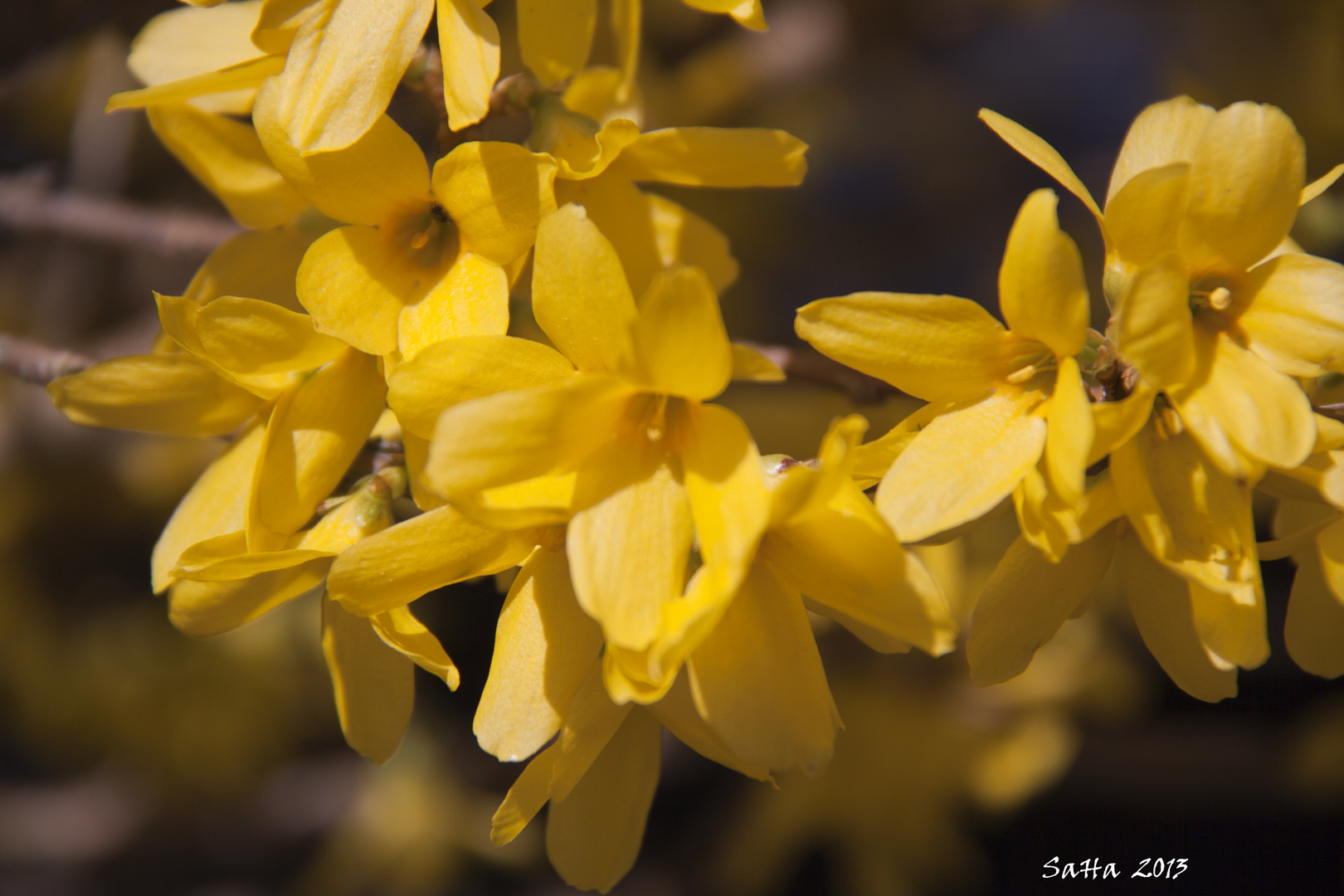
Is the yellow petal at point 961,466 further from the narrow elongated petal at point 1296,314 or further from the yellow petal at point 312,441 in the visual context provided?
the yellow petal at point 312,441

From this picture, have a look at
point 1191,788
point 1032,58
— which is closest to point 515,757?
point 1191,788

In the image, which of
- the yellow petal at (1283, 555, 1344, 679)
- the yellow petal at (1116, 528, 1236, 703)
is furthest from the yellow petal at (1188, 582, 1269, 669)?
the yellow petal at (1283, 555, 1344, 679)

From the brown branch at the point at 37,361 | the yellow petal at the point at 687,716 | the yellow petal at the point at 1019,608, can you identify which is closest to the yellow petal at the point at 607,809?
the yellow petal at the point at 687,716

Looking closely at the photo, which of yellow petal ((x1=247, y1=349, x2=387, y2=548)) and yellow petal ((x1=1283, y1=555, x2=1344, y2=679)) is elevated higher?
yellow petal ((x1=247, y1=349, x2=387, y2=548))

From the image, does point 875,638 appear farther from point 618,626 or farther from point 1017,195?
point 1017,195

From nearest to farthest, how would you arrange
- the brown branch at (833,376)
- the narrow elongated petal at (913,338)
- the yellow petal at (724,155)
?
the narrow elongated petal at (913,338) → the yellow petal at (724,155) → the brown branch at (833,376)

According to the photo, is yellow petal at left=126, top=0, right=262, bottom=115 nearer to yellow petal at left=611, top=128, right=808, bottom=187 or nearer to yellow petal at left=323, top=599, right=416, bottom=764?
yellow petal at left=611, top=128, right=808, bottom=187
